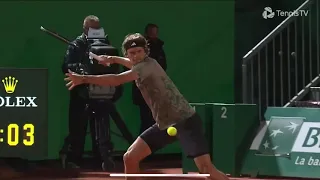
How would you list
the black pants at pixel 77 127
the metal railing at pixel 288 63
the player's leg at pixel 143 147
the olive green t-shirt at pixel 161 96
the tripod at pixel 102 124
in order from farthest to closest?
1. the metal railing at pixel 288 63
2. the black pants at pixel 77 127
3. the tripod at pixel 102 124
4. the player's leg at pixel 143 147
5. the olive green t-shirt at pixel 161 96

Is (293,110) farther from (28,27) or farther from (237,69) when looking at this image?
(28,27)

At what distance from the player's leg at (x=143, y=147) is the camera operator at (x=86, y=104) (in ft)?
10.7

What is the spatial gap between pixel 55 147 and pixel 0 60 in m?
1.55

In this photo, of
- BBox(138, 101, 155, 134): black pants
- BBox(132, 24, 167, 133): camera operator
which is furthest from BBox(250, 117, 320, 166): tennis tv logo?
BBox(138, 101, 155, 134): black pants

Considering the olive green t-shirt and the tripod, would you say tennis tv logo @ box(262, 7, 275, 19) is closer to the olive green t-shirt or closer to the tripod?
the tripod

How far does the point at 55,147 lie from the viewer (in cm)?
1295

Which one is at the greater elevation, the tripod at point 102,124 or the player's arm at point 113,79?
the player's arm at point 113,79

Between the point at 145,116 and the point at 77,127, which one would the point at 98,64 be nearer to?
the point at 77,127

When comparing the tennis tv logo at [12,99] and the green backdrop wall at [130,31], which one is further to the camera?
the green backdrop wall at [130,31]

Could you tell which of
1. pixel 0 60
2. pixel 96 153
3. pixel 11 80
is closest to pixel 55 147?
pixel 96 153

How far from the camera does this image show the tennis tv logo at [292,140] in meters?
11.0

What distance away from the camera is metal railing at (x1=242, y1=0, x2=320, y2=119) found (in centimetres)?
1252

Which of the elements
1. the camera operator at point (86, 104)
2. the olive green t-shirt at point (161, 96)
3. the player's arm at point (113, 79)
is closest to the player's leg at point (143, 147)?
the olive green t-shirt at point (161, 96)

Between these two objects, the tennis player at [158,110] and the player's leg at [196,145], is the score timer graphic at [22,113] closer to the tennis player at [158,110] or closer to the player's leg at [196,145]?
the tennis player at [158,110]
